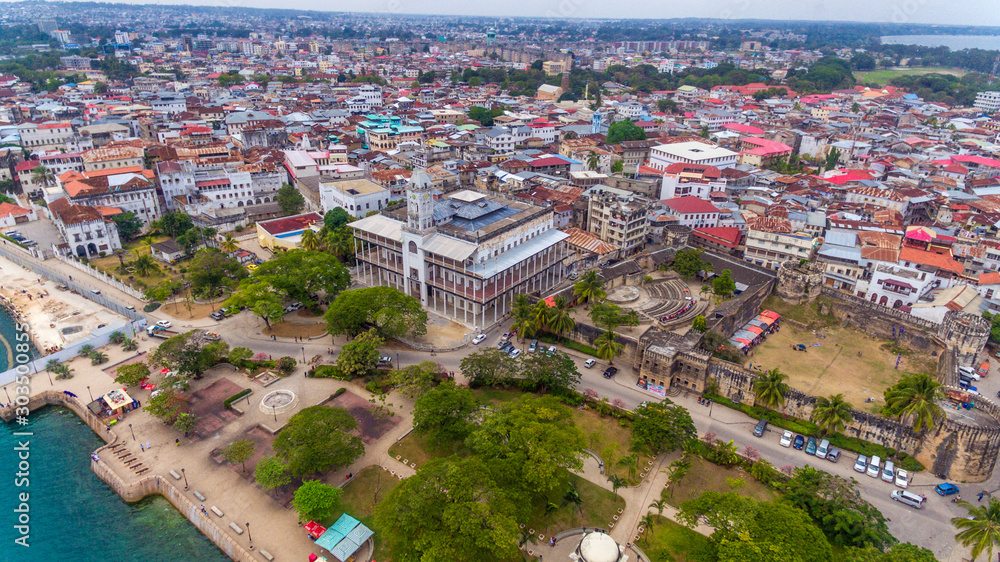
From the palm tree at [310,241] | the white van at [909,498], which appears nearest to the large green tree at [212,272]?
the palm tree at [310,241]

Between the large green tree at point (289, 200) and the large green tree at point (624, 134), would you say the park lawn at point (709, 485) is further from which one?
the large green tree at point (624, 134)

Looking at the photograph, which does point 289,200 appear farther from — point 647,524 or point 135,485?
point 647,524

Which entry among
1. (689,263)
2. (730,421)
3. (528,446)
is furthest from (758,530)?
(689,263)

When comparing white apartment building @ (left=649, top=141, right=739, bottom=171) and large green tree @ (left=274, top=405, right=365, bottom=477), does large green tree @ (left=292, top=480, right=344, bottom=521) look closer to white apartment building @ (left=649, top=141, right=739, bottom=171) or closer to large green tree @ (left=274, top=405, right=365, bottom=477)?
large green tree @ (left=274, top=405, right=365, bottom=477)

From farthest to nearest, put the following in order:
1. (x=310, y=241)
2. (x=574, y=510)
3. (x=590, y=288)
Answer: (x=310, y=241) < (x=590, y=288) < (x=574, y=510)

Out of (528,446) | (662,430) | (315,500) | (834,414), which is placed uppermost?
(528,446)

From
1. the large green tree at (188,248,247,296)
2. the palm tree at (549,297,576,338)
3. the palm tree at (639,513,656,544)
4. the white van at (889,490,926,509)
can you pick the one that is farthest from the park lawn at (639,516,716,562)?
the large green tree at (188,248,247,296)

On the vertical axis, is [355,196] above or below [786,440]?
above
